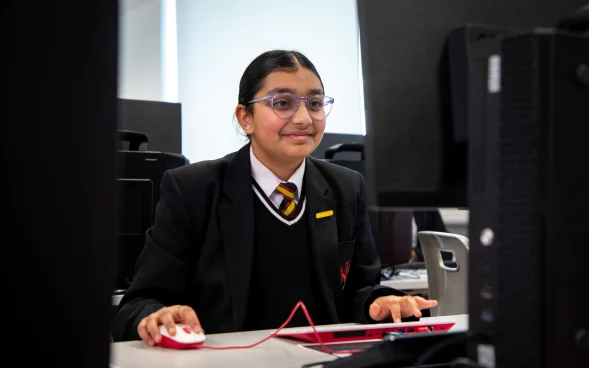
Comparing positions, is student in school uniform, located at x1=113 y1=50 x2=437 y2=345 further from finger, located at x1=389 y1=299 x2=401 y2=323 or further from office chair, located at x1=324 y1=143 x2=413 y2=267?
office chair, located at x1=324 y1=143 x2=413 y2=267

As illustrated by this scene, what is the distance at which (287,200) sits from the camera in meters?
1.75

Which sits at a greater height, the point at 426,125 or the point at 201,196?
the point at 426,125

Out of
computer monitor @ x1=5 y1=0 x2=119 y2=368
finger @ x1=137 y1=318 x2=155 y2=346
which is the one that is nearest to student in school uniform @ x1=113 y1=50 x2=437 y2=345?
finger @ x1=137 y1=318 x2=155 y2=346

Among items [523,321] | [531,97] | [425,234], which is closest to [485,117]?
[531,97]

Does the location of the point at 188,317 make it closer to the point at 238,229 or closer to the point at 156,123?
the point at 238,229

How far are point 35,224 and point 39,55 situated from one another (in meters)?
0.14

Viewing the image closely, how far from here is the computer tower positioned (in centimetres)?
64

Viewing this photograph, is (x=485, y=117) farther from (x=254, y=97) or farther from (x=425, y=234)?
(x=425, y=234)

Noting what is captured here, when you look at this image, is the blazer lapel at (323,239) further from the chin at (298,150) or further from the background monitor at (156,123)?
the background monitor at (156,123)

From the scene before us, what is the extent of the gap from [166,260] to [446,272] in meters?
1.04

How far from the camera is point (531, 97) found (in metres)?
0.65

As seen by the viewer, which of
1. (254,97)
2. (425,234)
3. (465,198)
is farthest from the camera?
(425,234)

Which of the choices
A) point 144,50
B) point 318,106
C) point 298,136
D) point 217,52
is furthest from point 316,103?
point 144,50

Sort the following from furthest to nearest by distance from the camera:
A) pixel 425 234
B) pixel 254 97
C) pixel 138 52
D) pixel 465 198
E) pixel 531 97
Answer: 1. pixel 138 52
2. pixel 425 234
3. pixel 254 97
4. pixel 465 198
5. pixel 531 97
